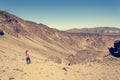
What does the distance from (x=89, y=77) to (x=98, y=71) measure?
1704 mm

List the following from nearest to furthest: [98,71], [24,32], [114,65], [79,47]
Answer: [98,71], [114,65], [24,32], [79,47]

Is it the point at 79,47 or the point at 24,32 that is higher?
the point at 24,32

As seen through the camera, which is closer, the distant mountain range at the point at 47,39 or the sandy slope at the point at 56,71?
the sandy slope at the point at 56,71

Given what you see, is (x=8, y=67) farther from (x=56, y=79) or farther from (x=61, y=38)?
(x=61, y=38)

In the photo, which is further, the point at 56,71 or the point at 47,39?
→ the point at 47,39

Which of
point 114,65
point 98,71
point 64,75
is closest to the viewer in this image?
point 64,75

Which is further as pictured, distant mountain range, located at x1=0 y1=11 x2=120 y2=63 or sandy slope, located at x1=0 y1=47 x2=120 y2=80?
distant mountain range, located at x1=0 y1=11 x2=120 y2=63

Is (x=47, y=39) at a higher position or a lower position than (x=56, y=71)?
higher

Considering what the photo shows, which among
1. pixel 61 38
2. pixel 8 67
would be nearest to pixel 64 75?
pixel 8 67

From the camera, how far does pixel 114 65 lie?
2145 cm

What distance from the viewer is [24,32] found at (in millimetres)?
59125

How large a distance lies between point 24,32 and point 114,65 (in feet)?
133

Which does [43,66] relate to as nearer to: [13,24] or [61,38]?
[13,24]

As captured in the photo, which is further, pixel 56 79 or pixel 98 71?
pixel 98 71
